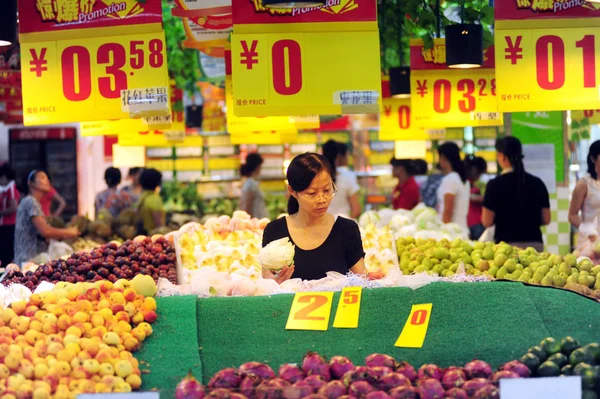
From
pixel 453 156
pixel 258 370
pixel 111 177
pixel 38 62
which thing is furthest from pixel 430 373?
pixel 111 177

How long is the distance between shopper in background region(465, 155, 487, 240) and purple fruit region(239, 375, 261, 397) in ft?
27.1

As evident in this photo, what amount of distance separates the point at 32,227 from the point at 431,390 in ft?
23.3

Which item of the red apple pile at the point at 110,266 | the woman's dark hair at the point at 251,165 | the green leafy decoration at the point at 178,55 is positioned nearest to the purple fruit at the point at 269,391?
the red apple pile at the point at 110,266

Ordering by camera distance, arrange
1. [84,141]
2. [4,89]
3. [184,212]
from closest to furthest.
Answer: [4,89] → [184,212] → [84,141]

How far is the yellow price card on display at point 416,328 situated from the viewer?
14.0ft

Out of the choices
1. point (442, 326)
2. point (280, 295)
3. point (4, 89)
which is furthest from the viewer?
point (4, 89)

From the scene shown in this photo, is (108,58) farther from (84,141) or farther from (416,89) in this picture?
(84,141)

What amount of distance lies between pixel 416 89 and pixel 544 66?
2.30 m

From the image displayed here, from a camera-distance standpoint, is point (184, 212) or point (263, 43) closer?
point (263, 43)

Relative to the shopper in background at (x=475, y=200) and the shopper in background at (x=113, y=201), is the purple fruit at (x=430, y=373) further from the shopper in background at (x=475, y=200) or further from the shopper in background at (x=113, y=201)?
the shopper in background at (x=113, y=201)

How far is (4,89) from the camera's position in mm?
12562

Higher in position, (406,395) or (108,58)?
(108,58)

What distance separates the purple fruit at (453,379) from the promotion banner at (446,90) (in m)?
5.04

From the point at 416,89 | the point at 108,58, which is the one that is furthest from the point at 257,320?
the point at 416,89
